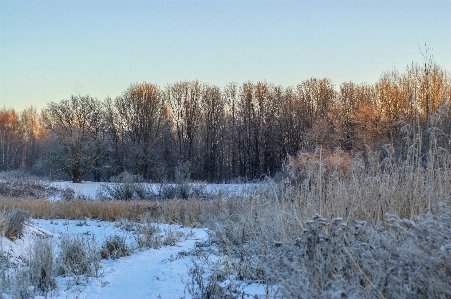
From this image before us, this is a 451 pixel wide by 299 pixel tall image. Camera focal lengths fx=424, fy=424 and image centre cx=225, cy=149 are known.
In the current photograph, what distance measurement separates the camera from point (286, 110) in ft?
132

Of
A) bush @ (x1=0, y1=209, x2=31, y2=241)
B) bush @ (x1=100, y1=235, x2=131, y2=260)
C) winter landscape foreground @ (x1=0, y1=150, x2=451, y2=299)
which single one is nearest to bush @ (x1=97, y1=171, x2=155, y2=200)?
winter landscape foreground @ (x1=0, y1=150, x2=451, y2=299)

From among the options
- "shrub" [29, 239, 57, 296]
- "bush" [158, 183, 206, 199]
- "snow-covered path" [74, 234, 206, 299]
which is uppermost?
"bush" [158, 183, 206, 199]

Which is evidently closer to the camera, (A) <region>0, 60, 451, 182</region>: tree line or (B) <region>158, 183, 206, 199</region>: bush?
(B) <region>158, 183, 206, 199</region>: bush

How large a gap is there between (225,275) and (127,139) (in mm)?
38924

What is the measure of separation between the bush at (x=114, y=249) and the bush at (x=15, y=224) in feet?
6.13

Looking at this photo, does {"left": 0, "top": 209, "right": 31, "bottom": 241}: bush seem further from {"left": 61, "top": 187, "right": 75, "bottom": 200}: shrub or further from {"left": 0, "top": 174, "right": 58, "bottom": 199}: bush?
{"left": 61, "top": 187, "right": 75, "bottom": 200}: shrub

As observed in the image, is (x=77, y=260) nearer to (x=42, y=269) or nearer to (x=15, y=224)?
(x=42, y=269)

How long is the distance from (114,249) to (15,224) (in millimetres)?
2503

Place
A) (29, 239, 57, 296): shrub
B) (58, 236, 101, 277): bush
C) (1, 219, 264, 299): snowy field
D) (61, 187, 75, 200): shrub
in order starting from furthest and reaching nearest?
1. (61, 187, 75, 200): shrub
2. (58, 236, 101, 277): bush
3. (29, 239, 57, 296): shrub
4. (1, 219, 264, 299): snowy field

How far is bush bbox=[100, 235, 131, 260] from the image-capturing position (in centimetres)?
754

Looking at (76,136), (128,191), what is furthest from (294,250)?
(76,136)

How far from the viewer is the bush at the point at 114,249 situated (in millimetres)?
7539

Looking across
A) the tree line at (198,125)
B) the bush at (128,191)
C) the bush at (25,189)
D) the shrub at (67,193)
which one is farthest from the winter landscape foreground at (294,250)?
the tree line at (198,125)

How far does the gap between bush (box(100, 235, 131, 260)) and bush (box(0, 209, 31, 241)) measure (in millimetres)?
1869
